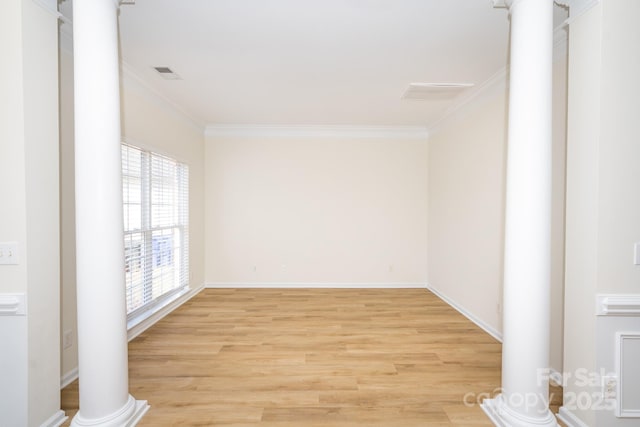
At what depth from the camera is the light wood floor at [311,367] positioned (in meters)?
2.15

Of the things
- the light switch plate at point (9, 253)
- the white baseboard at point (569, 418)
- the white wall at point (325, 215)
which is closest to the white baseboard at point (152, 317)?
the white wall at point (325, 215)

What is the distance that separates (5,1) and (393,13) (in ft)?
7.87

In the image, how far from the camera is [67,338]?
2561 mm

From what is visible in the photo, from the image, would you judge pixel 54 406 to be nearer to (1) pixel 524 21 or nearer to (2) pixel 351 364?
(2) pixel 351 364

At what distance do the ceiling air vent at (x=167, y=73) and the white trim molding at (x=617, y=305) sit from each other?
4.03 metres

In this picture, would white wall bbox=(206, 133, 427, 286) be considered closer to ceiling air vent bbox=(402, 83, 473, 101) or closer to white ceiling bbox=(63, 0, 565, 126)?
white ceiling bbox=(63, 0, 565, 126)

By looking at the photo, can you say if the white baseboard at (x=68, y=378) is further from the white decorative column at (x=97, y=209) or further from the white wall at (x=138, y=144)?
the white decorative column at (x=97, y=209)

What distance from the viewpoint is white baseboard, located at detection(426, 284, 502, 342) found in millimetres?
3449

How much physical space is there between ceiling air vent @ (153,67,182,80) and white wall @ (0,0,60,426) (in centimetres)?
132

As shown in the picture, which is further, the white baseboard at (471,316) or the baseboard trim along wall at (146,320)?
the white baseboard at (471,316)

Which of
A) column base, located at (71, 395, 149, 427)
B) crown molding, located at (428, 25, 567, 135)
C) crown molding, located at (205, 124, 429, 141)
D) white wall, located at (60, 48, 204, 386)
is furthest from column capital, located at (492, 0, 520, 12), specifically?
column base, located at (71, 395, 149, 427)

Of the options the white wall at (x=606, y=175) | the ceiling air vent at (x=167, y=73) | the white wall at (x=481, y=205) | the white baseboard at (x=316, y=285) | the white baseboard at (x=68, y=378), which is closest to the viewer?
the white wall at (x=606, y=175)

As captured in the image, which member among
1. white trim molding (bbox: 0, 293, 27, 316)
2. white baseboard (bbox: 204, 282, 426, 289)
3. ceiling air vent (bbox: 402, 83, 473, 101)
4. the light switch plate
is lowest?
white baseboard (bbox: 204, 282, 426, 289)

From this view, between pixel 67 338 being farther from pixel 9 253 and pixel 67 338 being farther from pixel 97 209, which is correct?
pixel 97 209
